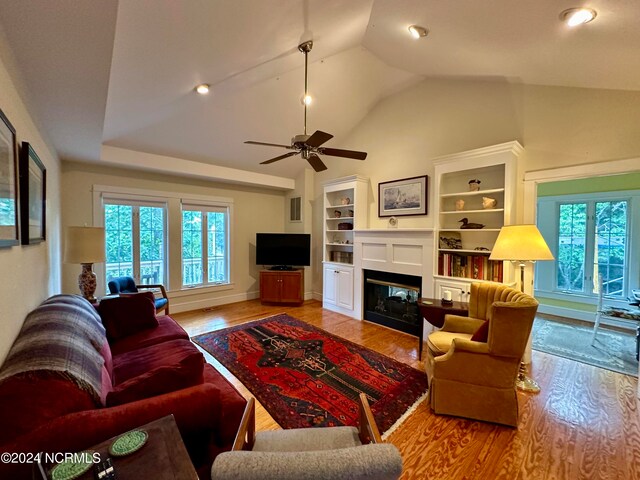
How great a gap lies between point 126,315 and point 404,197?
3.79 metres

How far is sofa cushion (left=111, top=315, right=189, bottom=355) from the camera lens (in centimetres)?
244

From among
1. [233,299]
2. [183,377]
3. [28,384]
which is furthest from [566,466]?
[233,299]

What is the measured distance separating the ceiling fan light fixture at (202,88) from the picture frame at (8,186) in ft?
6.27

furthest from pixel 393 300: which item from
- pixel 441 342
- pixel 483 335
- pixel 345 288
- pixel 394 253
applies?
pixel 483 335

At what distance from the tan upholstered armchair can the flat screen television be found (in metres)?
3.56

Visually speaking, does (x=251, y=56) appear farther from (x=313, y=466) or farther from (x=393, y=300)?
(x=393, y=300)

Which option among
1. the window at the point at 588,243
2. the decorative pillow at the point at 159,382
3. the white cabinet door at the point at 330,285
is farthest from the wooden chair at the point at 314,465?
the window at the point at 588,243

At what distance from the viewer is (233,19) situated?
7.27ft

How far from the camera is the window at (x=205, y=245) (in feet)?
16.7

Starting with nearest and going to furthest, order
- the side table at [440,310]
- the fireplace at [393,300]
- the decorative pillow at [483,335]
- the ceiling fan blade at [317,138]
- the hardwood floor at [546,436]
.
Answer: the hardwood floor at [546,436] < the decorative pillow at [483,335] < the ceiling fan blade at [317,138] < the side table at [440,310] < the fireplace at [393,300]

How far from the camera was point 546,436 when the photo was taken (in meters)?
1.97

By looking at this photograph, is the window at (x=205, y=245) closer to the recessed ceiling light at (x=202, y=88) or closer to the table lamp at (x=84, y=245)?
the table lamp at (x=84, y=245)

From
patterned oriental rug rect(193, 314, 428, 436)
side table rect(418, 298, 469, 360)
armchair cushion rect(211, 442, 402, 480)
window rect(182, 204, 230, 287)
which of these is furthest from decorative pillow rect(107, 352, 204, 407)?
window rect(182, 204, 230, 287)

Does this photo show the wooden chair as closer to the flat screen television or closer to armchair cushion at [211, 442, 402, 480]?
armchair cushion at [211, 442, 402, 480]
